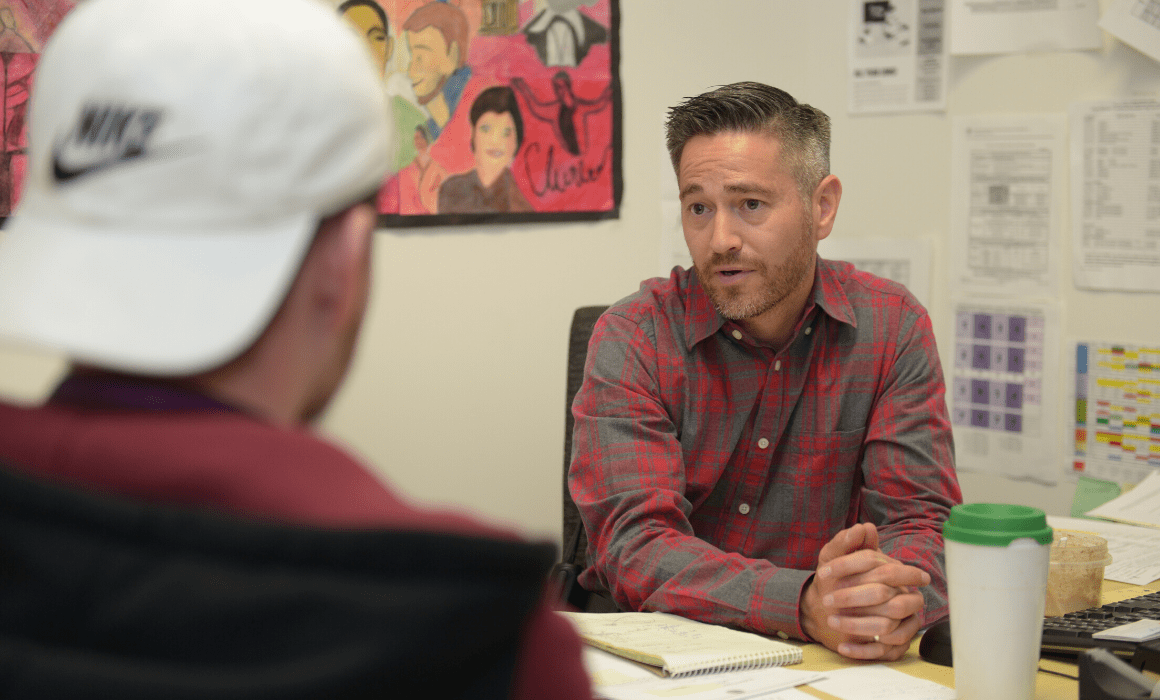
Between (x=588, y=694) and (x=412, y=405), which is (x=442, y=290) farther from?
(x=588, y=694)

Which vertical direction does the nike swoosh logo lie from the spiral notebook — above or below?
above

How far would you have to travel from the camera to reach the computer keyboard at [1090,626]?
1.07 m

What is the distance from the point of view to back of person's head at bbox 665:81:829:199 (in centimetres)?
171

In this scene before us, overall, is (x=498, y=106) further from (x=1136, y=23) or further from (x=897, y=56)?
(x=1136, y=23)

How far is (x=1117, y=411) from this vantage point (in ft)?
7.55

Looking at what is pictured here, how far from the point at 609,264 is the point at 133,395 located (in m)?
2.07

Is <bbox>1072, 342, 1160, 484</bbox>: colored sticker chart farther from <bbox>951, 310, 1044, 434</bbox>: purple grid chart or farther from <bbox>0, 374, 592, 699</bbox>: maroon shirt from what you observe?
<bbox>0, 374, 592, 699</bbox>: maroon shirt

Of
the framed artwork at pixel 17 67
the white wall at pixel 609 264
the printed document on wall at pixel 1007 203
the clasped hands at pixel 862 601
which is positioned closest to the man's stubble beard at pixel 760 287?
the clasped hands at pixel 862 601

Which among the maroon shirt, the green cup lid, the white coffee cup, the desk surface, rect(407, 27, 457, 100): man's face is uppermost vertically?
rect(407, 27, 457, 100): man's face

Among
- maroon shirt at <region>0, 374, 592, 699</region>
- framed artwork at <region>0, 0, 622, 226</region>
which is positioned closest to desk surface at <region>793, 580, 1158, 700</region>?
maroon shirt at <region>0, 374, 592, 699</region>

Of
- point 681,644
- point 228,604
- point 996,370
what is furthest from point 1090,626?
point 996,370

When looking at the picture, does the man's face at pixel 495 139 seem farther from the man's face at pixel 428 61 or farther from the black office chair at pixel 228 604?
the black office chair at pixel 228 604

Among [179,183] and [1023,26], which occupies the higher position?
[1023,26]

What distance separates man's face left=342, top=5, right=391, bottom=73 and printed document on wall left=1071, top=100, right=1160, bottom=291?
145cm
